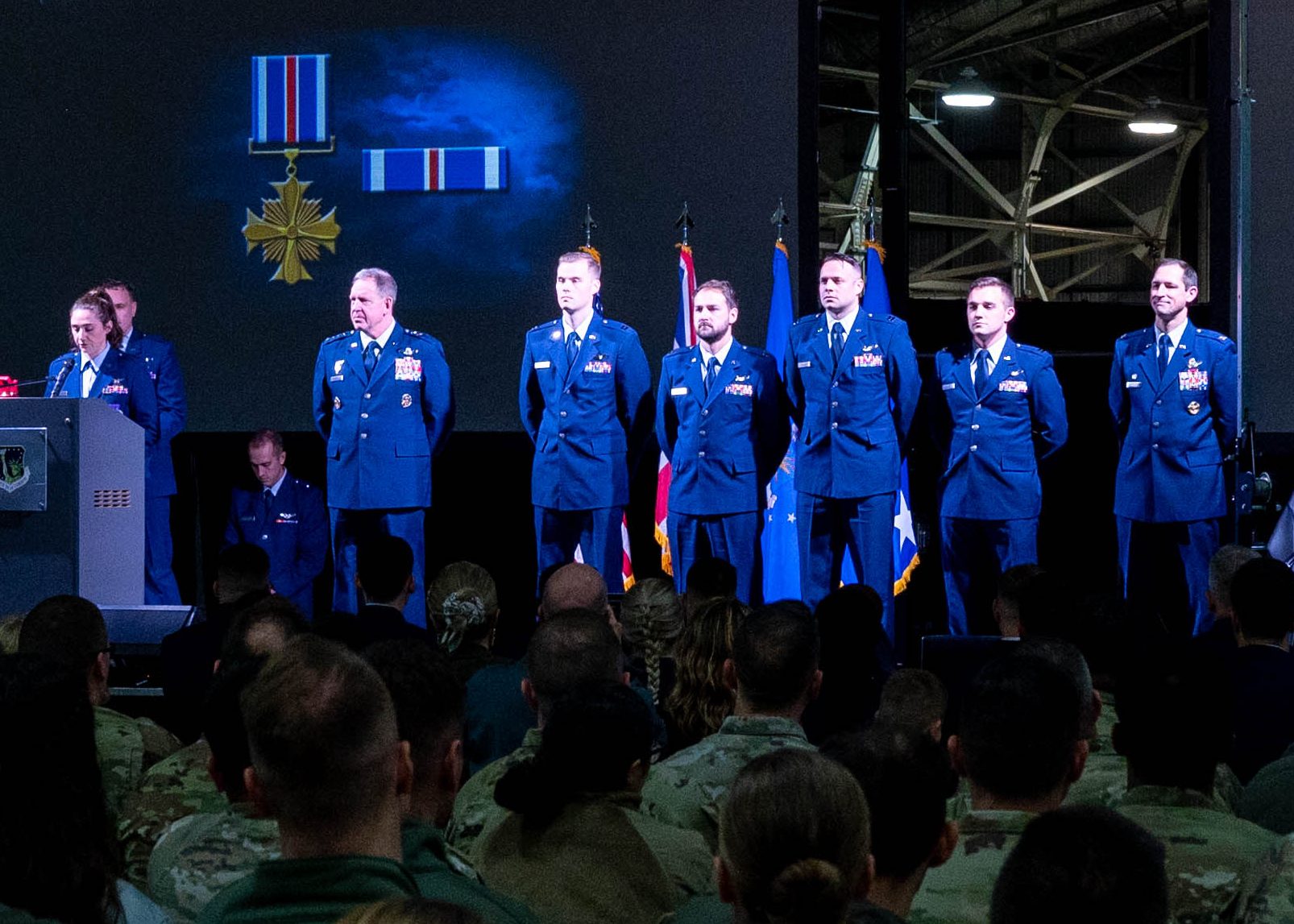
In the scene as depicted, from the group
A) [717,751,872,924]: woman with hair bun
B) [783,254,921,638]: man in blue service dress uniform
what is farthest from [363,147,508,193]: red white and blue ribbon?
[717,751,872,924]: woman with hair bun

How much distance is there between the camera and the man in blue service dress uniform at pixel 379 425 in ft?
23.1

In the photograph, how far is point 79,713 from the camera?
6.23 ft

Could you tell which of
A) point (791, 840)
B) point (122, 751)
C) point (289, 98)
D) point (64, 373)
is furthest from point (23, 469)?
point (791, 840)

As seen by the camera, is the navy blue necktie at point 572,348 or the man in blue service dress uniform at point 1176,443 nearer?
the man in blue service dress uniform at point 1176,443

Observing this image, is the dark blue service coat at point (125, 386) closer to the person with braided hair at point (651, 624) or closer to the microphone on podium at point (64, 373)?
the microphone on podium at point (64, 373)

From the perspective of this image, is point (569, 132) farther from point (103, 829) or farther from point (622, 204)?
point (103, 829)

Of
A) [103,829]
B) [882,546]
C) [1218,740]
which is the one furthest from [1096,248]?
[103,829]

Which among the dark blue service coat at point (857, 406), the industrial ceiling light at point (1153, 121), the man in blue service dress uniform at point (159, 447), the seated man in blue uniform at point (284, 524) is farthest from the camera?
the industrial ceiling light at point (1153, 121)

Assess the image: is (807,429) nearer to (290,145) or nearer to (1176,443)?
(1176,443)

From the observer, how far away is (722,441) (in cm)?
689

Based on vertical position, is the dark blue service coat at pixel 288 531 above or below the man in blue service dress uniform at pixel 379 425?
below

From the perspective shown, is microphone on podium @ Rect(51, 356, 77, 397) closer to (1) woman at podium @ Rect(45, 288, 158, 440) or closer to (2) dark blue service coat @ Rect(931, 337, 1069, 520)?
(1) woman at podium @ Rect(45, 288, 158, 440)

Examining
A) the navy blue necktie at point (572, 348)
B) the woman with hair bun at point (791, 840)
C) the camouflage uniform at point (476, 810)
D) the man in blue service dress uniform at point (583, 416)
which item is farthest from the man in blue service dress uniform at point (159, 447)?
the woman with hair bun at point (791, 840)

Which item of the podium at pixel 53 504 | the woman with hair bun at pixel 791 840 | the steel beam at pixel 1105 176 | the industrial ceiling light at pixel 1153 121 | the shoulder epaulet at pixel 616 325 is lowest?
the woman with hair bun at pixel 791 840
